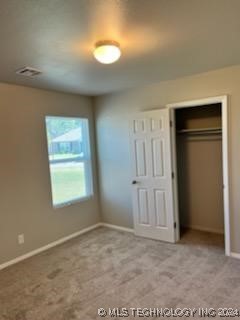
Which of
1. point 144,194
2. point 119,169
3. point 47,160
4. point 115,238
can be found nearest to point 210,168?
point 144,194

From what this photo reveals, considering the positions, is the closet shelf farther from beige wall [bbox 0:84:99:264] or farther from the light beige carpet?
beige wall [bbox 0:84:99:264]

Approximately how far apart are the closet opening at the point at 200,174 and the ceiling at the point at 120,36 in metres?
1.12

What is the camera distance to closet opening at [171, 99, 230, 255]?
161 inches

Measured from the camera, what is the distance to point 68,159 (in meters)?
4.38

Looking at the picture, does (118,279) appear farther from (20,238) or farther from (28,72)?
(28,72)

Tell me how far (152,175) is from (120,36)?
2.34 meters

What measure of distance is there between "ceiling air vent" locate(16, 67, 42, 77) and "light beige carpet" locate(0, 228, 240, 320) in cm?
248

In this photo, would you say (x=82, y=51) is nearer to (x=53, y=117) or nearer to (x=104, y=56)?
(x=104, y=56)

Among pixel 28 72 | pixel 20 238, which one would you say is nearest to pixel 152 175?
pixel 20 238

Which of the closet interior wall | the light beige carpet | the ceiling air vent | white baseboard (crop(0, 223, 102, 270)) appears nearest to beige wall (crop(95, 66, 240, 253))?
white baseboard (crop(0, 223, 102, 270))

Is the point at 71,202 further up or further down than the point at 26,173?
further down

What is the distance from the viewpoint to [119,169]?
4531mm

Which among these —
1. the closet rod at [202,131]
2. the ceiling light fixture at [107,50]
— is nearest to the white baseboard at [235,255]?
the closet rod at [202,131]

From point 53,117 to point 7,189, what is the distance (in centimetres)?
135
